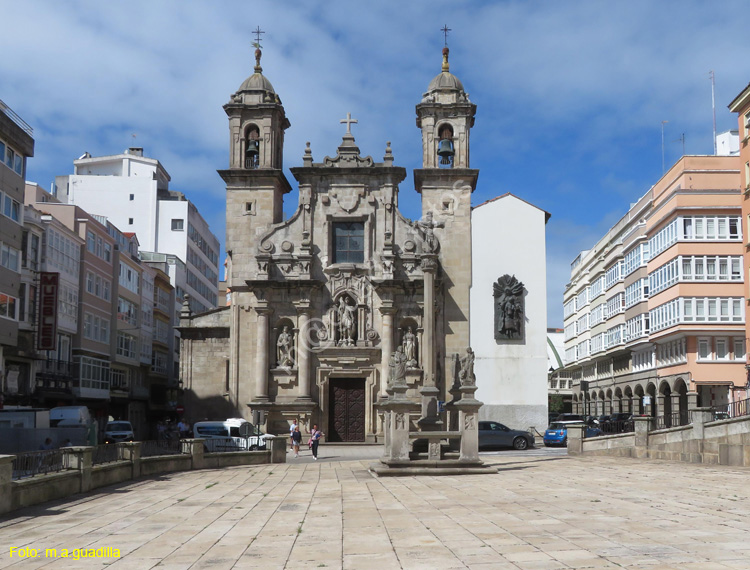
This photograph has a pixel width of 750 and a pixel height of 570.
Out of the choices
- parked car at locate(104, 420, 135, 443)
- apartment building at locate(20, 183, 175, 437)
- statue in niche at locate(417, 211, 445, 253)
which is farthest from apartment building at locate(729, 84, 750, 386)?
apartment building at locate(20, 183, 175, 437)

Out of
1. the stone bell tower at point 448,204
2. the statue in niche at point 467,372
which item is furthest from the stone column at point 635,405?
the statue in niche at point 467,372

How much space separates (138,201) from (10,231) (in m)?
35.3

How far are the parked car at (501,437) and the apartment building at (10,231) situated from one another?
2079cm

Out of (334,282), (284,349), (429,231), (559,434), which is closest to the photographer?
(559,434)

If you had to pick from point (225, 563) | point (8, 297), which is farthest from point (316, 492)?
point (8, 297)

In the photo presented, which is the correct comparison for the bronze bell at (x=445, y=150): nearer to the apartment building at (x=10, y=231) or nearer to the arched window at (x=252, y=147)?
the arched window at (x=252, y=147)

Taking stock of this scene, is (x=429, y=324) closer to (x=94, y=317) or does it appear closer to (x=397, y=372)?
(x=397, y=372)

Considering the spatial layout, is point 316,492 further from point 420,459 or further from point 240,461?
point 240,461

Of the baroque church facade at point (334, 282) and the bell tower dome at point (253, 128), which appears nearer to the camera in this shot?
the baroque church facade at point (334, 282)

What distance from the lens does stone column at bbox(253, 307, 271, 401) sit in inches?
1636

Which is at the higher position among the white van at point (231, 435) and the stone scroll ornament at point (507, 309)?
the stone scroll ornament at point (507, 309)

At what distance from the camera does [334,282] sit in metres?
42.8

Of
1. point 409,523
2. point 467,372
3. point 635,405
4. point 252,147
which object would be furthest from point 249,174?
point 635,405

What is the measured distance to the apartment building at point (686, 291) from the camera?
155 ft
